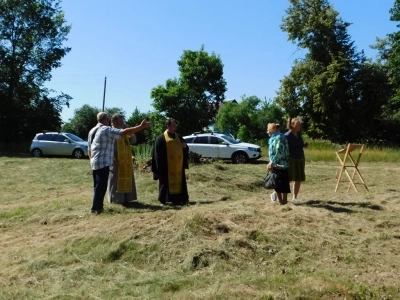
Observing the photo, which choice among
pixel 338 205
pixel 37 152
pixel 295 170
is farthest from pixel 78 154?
pixel 338 205

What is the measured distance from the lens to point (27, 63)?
3425 cm

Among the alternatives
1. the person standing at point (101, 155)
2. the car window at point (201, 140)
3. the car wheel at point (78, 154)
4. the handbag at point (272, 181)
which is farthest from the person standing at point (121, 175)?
the car wheel at point (78, 154)

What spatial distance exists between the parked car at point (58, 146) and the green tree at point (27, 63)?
858 centimetres

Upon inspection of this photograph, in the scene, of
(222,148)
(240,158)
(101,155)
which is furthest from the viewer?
(222,148)

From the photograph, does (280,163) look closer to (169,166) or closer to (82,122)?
(169,166)

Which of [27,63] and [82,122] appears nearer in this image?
[27,63]

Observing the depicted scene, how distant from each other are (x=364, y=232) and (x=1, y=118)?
100 feet

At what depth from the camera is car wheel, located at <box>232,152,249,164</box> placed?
2181cm

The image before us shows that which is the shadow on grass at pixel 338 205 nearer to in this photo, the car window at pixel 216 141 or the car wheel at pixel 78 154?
the car window at pixel 216 141

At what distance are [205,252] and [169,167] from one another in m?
3.83

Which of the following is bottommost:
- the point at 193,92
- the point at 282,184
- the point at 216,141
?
the point at 282,184

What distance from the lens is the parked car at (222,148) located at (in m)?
21.9

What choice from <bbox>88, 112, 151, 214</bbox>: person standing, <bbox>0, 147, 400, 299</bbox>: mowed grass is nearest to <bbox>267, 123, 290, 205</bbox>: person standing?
<bbox>0, 147, 400, 299</bbox>: mowed grass

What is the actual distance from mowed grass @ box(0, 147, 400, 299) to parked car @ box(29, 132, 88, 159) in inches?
640
